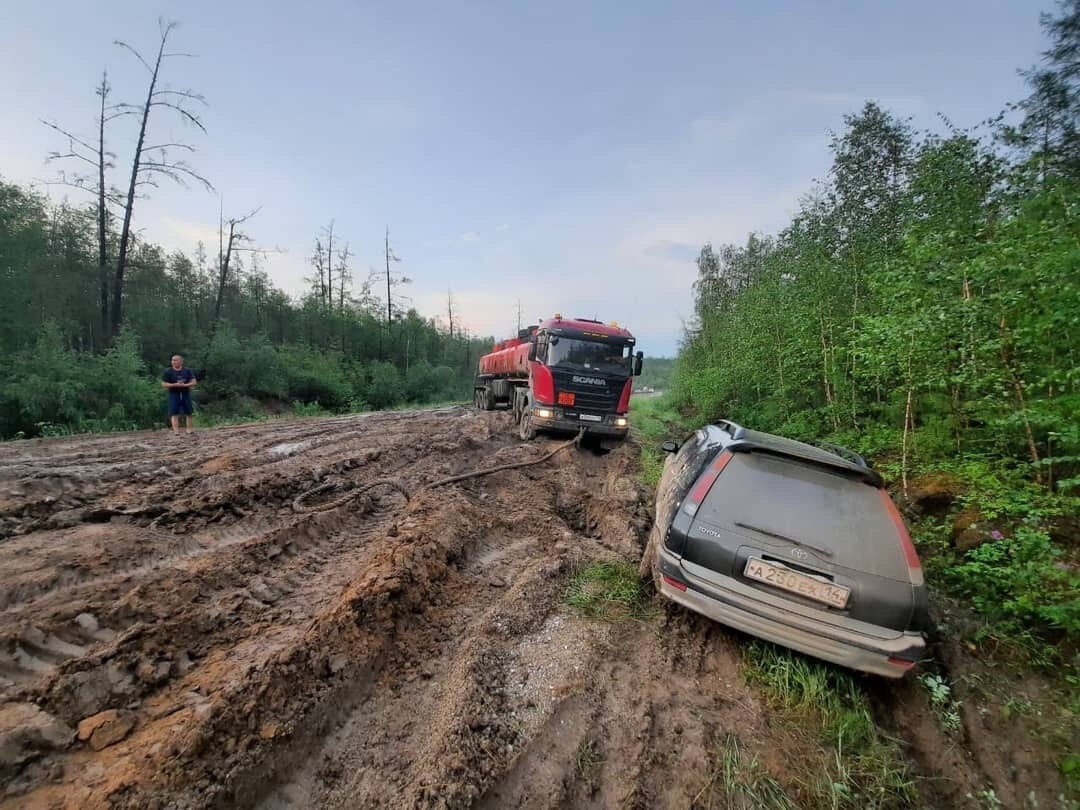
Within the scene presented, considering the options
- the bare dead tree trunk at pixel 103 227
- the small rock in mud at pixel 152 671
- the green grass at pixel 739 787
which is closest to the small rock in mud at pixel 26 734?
the small rock in mud at pixel 152 671

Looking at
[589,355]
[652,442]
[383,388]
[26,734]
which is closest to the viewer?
[26,734]

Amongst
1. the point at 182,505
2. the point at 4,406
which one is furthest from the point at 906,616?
the point at 4,406

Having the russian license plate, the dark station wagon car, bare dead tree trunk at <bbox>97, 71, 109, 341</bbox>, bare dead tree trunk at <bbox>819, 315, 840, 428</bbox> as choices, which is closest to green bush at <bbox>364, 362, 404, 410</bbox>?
bare dead tree trunk at <bbox>97, 71, 109, 341</bbox>

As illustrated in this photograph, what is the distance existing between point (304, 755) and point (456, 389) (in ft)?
121

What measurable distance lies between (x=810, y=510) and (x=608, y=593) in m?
1.63

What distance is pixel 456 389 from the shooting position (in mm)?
38188

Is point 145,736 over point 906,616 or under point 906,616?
under

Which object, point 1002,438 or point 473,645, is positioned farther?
point 1002,438

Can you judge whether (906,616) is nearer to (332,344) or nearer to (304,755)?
(304,755)

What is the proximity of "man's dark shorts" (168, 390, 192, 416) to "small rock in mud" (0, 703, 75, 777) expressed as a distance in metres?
9.32

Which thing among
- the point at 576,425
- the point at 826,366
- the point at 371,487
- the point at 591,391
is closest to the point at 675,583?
the point at 371,487

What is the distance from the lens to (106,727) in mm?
1967

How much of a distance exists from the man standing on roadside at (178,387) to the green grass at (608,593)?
905cm

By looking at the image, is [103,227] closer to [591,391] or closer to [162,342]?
[162,342]
